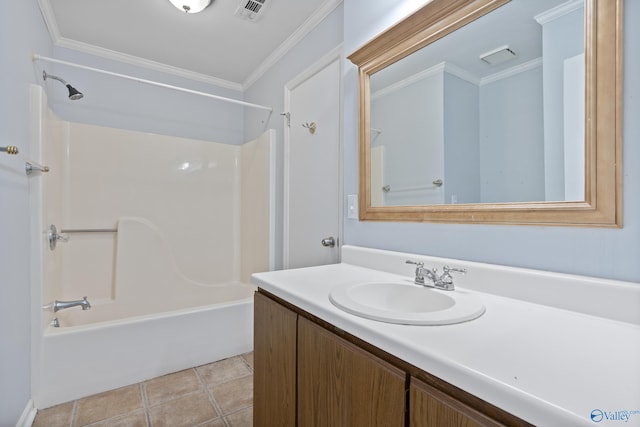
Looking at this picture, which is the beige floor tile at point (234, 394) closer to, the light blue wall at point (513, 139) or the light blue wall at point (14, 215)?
the light blue wall at point (14, 215)

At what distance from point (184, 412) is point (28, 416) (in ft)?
2.37

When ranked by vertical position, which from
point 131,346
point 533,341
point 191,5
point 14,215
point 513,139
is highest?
point 191,5

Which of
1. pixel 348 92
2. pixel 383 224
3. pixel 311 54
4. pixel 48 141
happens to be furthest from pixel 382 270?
pixel 48 141

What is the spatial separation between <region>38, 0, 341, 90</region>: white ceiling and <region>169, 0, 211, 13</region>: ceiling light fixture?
2.3 inches

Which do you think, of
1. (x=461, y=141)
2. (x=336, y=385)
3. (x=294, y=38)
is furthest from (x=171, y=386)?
(x=294, y=38)

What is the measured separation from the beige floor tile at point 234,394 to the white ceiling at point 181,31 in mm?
2317

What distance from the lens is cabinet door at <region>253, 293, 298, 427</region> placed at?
3.14 feet

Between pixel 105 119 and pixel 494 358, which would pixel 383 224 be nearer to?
pixel 494 358

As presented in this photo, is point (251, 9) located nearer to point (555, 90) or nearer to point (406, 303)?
point (555, 90)

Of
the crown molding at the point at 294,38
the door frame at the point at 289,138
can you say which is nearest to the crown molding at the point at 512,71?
the door frame at the point at 289,138

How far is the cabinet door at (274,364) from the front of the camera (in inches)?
37.6

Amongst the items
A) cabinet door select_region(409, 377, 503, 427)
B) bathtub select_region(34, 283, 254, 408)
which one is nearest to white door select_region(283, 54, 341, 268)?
bathtub select_region(34, 283, 254, 408)

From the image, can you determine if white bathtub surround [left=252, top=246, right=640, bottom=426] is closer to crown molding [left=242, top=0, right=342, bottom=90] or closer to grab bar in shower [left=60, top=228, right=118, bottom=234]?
crown molding [left=242, top=0, right=342, bottom=90]

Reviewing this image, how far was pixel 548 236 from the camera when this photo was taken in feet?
2.81
